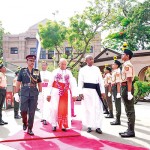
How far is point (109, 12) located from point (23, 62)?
67.9 ft

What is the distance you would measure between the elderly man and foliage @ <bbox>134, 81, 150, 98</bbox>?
11.2m

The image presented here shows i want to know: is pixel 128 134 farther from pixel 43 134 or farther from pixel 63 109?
pixel 43 134

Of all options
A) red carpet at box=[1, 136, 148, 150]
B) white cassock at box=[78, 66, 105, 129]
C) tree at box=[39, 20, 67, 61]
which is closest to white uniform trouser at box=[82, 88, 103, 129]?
white cassock at box=[78, 66, 105, 129]

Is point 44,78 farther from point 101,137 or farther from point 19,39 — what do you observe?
point 19,39

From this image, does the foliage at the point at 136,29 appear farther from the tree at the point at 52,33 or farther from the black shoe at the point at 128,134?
the black shoe at the point at 128,134

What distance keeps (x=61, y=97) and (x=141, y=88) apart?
11.6m

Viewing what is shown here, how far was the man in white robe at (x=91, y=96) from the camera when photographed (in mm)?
7461

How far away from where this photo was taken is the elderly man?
24.8 feet

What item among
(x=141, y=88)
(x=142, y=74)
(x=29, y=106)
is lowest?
(x=29, y=106)

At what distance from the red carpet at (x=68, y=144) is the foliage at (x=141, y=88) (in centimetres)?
1233

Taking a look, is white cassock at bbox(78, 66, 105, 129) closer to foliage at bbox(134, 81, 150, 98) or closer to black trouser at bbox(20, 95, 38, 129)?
black trouser at bbox(20, 95, 38, 129)

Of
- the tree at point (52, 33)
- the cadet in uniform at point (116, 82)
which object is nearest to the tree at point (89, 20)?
the tree at point (52, 33)

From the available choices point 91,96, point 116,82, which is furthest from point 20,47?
point 91,96

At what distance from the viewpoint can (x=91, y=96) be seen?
298 inches
